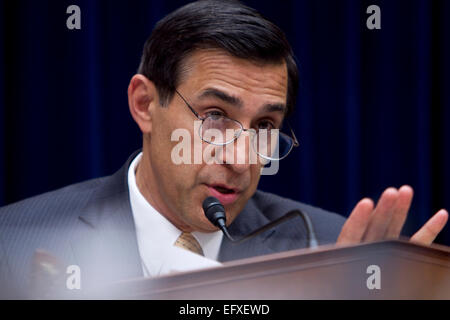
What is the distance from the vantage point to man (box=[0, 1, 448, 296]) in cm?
99

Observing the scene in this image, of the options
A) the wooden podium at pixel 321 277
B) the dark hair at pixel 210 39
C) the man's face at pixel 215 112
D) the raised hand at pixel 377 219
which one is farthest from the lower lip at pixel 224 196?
the wooden podium at pixel 321 277

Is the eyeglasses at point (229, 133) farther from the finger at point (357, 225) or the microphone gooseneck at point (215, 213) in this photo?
the finger at point (357, 225)

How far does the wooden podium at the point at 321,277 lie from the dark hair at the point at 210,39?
62cm

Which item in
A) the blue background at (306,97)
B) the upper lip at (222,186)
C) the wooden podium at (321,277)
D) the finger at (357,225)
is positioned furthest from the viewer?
the blue background at (306,97)

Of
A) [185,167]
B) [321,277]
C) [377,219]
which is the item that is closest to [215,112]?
[185,167]

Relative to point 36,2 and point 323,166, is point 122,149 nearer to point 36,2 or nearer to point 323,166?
point 36,2

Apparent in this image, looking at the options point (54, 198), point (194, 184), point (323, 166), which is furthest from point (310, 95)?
point (54, 198)

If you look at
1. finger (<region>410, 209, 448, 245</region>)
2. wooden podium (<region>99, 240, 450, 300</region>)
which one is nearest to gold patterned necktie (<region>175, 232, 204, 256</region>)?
finger (<region>410, 209, 448, 245</region>)

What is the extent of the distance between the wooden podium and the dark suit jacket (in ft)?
1.48

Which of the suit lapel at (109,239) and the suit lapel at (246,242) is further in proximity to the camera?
the suit lapel at (246,242)

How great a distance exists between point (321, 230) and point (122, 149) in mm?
572

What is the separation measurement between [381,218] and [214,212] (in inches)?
9.4

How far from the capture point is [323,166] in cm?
157

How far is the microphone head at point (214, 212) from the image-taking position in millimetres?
738
